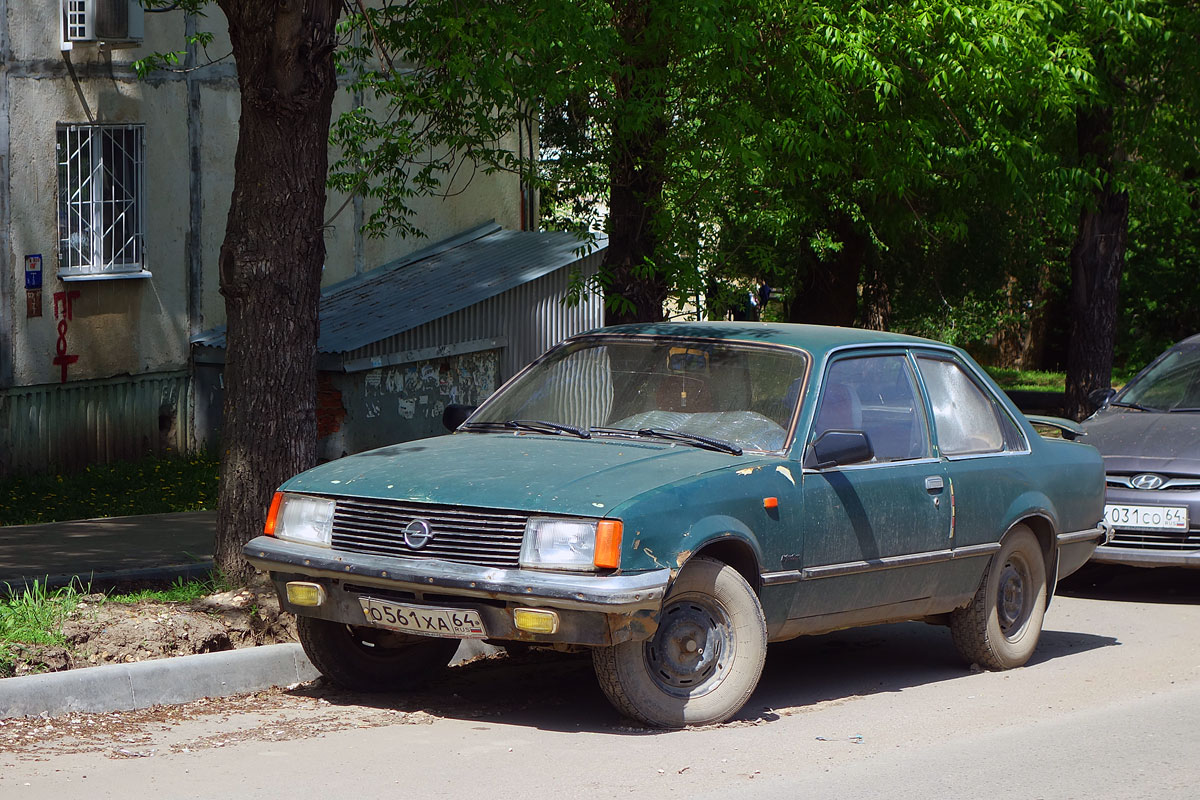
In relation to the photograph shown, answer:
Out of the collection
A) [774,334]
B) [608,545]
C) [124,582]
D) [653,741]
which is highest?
[774,334]

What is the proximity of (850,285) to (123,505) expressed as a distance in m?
11.9

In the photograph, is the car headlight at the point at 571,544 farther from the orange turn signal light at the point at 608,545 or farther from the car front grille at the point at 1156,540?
the car front grille at the point at 1156,540

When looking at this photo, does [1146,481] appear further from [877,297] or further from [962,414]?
[877,297]

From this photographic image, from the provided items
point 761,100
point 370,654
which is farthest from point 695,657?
point 761,100

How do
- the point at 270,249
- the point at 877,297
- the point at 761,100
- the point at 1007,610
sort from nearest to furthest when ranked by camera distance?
the point at 1007,610 → the point at 270,249 → the point at 761,100 → the point at 877,297

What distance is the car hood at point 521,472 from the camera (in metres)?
5.79

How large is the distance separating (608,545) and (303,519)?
4.74 feet

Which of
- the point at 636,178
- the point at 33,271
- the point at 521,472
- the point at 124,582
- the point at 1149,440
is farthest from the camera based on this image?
the point at 33,271

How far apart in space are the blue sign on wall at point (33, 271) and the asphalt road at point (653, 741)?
850cm

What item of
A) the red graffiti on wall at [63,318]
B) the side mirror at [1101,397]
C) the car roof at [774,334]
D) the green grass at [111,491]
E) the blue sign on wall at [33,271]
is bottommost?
the green grass at [111,491]

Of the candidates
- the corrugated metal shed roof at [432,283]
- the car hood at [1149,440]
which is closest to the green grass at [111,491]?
the corrugated metal shed roof at [432,283]

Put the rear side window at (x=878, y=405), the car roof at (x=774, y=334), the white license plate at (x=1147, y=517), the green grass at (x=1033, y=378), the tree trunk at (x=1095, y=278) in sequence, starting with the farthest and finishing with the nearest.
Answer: the green grass at (x=1033, y=378) < the tree trunk at (x=1095, y=278) < the white license plate at (x=1147, y=517) < the car roof at (x=774, y=334) < the rear side window at (x=878, y=405)

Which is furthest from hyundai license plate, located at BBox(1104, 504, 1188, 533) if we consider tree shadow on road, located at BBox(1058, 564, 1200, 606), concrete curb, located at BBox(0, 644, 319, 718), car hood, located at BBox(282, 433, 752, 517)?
concrete curb, located at BBox(0, 644, 319, 718)

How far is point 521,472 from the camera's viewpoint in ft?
19.9
